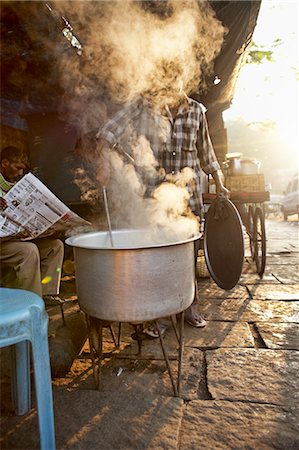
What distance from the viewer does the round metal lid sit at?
11.3 ft

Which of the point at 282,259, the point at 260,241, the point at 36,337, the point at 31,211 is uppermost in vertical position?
the point at 31,211

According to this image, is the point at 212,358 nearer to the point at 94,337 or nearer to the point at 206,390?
the point at 206,390

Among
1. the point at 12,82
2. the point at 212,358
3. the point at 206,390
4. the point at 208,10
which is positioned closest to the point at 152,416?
the point at 206,390

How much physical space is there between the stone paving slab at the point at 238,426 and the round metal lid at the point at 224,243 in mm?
1521

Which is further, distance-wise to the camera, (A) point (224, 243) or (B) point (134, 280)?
(A) point (224, 243)

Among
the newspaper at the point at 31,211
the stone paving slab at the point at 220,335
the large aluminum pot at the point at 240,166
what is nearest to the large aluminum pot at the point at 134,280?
the newspaper at the point at 31,211

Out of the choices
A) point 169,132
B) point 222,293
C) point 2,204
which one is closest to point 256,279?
point 222,293

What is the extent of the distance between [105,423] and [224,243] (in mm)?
2214

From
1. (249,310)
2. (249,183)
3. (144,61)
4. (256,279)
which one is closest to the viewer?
(249,310)

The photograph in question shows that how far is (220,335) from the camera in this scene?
3.28m

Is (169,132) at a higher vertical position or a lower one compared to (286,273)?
higher

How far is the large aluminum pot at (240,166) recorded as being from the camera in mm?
6820

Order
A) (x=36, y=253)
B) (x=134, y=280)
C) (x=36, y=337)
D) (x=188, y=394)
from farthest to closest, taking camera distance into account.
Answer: (x=36, y=253) < (x=188, y=394) < (x=134, y=280) < (x=36, y=337)

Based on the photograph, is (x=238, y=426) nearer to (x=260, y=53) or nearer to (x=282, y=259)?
(x=282, y=259)
